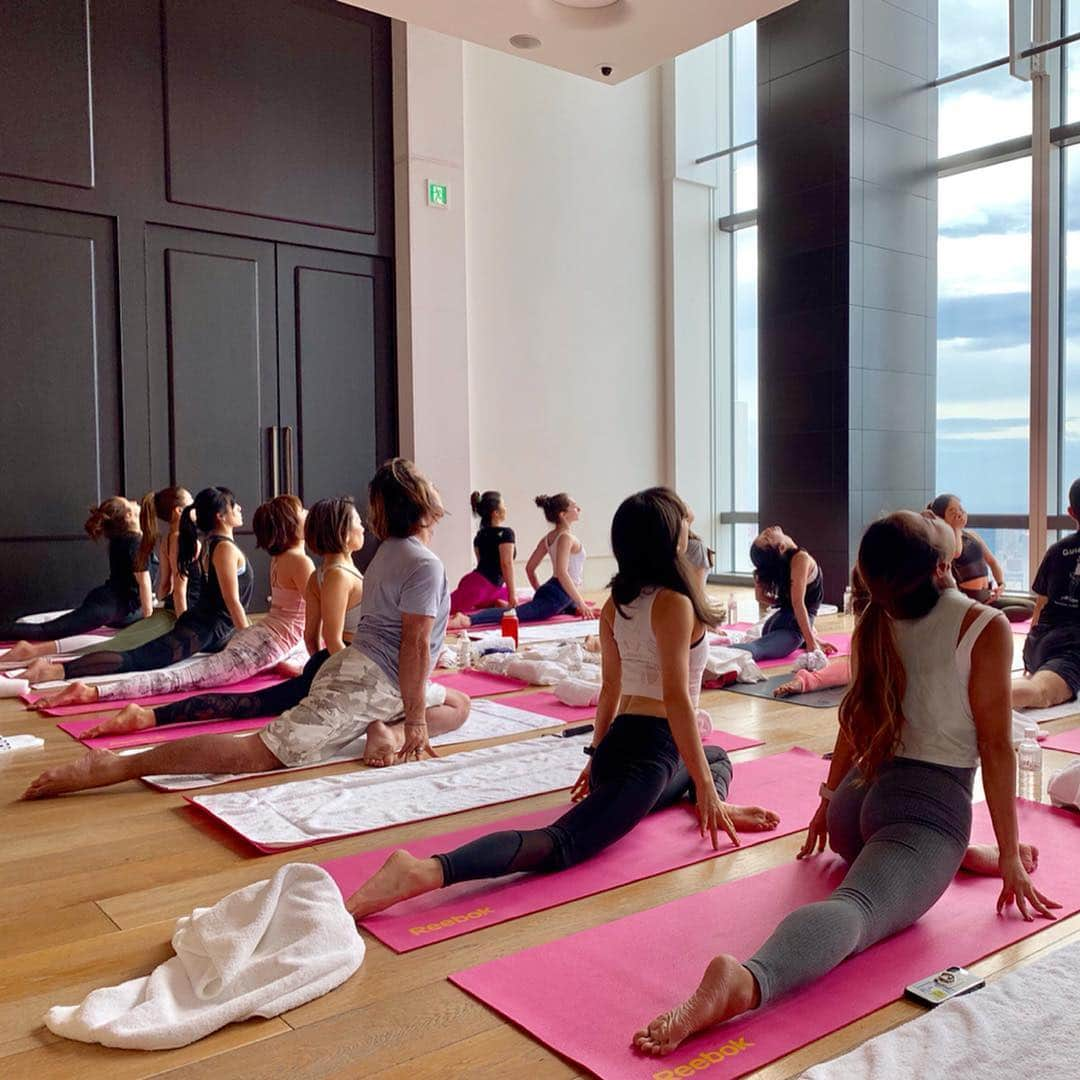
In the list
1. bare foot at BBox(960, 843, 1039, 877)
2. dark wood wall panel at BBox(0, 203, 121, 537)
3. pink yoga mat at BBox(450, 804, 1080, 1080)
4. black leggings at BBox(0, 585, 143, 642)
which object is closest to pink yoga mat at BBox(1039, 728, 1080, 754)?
pink yoga mat at BBox(450, 804, 1080, 1080)

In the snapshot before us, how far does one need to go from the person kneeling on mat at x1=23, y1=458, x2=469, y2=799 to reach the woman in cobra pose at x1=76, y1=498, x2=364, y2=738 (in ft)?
1.00

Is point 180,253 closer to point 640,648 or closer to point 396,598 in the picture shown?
point 396,598

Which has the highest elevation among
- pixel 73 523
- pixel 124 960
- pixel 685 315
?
pixel 685 315

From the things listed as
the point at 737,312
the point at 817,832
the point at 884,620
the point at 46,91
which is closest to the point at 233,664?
the point at 817,832

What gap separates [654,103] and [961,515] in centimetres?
544

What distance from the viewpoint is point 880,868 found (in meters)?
1.82

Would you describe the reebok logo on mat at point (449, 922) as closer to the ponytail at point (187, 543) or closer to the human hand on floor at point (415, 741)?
the human hand on floor at point (415, 741)

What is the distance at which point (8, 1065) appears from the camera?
1530 millimetres

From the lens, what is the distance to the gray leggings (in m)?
1.63

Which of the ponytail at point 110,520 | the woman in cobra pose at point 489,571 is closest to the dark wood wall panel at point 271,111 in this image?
the ponytail at point 110,520

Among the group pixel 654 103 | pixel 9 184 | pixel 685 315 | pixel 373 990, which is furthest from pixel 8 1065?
pixel 654 103

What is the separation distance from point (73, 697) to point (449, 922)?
2665mm

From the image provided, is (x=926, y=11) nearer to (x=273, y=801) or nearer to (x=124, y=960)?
(x=273, y=801)

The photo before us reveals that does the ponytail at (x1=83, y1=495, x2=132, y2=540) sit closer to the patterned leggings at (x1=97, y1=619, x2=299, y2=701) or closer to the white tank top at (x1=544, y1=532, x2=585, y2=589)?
the patterned leggings at (x1=97, y1=619, x2=299, y2=701)
